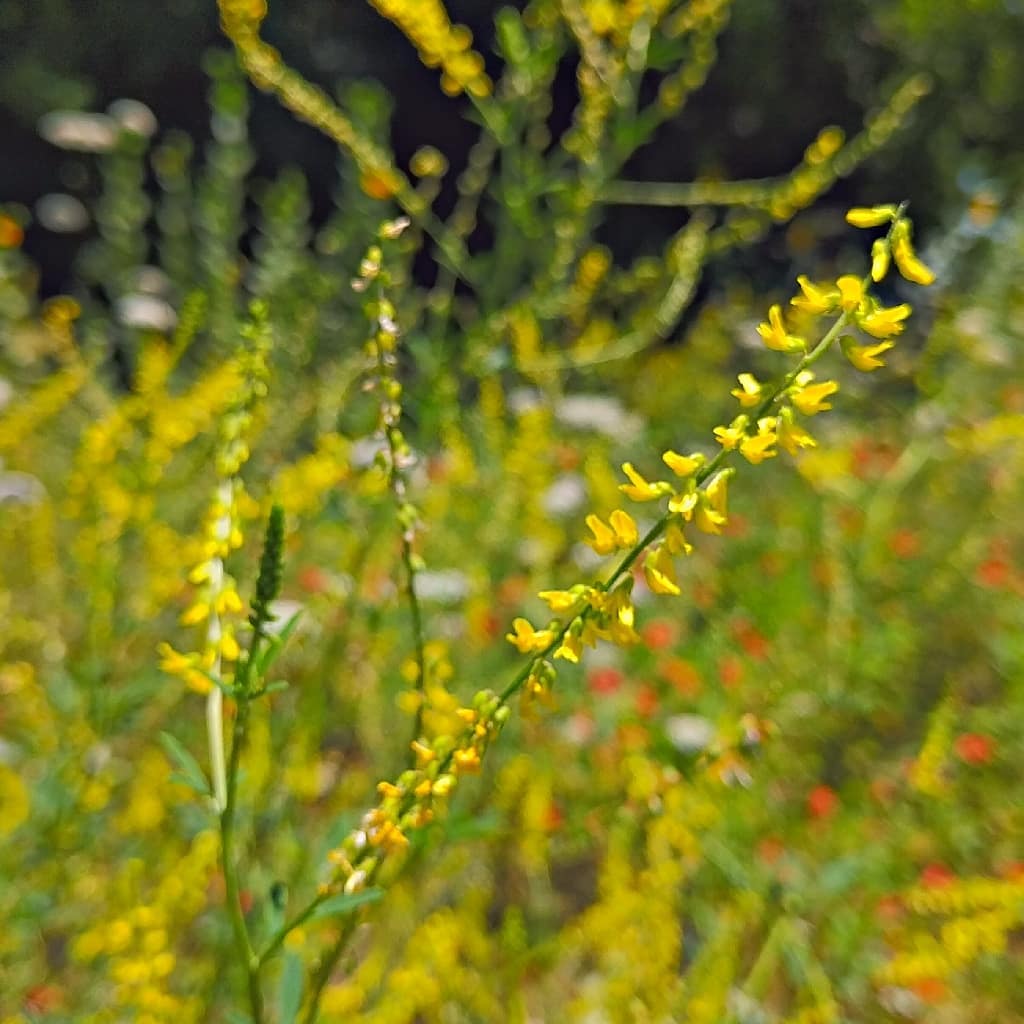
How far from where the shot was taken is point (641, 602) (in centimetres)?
317

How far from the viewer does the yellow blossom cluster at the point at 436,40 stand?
151 cm

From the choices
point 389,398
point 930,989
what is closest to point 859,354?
point 389,398

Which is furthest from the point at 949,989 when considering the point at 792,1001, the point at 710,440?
the point at 710,440

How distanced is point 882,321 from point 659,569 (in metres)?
0.23

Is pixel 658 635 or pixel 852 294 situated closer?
pixel 852 294

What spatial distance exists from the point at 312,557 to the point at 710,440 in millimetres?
1822

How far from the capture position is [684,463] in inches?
27.7

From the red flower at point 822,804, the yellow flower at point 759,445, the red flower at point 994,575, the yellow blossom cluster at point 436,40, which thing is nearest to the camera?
the yellow flower at point 759,445

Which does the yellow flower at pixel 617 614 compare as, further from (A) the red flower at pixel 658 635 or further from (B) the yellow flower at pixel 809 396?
(A) the red flower at pixel 658 635

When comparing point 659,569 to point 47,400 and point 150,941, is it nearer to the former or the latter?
point 150,941

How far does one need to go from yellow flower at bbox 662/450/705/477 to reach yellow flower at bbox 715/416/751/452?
0.06 feet

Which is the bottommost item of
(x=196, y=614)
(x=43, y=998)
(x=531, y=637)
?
(x=43, y=998)

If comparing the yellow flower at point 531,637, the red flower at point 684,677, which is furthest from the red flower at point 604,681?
the yellow flower at point 531,637

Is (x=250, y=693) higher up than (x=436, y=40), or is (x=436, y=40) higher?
(x=436, y=40)
